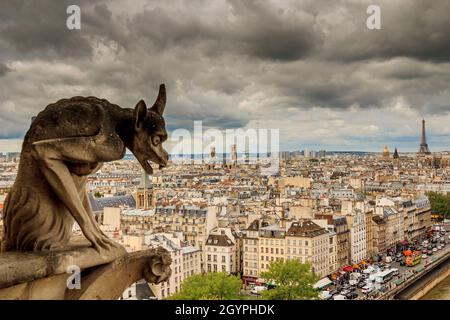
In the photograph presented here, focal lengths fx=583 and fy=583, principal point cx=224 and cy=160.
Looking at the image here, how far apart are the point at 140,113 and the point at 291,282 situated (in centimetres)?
1418

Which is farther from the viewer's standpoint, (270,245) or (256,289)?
(270,245)

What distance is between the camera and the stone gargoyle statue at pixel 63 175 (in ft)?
8.37

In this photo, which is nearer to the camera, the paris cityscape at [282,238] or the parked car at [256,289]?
the parked car at [256,289]

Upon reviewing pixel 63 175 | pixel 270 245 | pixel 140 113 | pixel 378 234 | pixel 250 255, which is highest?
pixel 140 113

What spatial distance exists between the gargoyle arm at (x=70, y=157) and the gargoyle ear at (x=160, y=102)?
0.93 ft

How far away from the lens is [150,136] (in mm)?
2762

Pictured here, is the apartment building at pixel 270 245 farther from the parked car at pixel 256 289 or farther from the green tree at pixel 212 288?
the green tree at pixel 212 288

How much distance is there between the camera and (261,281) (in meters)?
22.9

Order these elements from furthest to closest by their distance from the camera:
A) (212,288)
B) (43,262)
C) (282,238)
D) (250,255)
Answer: (250,255) < (282,238) < (212,288) < (43,262)

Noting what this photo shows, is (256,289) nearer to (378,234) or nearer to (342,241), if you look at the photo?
(342,241)

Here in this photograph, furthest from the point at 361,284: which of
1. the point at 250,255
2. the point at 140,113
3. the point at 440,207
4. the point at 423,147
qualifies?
the point at 423,147

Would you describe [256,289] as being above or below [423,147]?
below

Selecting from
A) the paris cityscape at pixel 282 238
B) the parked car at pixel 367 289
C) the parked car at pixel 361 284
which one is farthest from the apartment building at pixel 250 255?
the parked car at pixel 367 289
